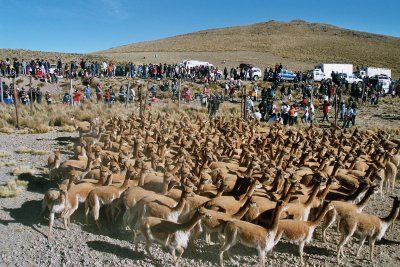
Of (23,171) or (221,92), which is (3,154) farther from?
(221,92)

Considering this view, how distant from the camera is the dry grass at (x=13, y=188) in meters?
11.4

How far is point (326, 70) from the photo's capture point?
45844 millimetres

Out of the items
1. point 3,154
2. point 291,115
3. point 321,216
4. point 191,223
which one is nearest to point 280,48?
point 291,115

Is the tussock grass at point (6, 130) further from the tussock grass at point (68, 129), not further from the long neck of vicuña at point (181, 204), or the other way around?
the long neck of vicuña at point (181, 204)

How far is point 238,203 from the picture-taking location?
31.0 feet

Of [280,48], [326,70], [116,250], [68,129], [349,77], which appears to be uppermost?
[280,48]

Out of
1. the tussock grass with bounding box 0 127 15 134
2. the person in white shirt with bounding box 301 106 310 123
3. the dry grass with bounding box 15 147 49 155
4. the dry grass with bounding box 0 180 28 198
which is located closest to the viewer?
the dry grass with bounding box 0 180 28 198

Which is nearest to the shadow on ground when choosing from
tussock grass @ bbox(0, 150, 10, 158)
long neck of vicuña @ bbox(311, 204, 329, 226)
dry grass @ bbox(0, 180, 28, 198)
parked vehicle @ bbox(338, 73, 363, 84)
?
long neck of vicuña @ bbox(311, 204, 329, 226)

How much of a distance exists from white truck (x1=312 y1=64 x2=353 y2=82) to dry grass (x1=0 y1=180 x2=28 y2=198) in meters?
35.5

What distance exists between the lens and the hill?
71375 mm

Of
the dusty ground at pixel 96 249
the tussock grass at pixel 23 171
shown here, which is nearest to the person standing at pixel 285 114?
the dusty ground at pixel 96 249

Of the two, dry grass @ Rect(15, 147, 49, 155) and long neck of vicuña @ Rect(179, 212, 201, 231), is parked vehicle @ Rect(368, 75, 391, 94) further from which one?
long neck of vicuña @ Rect(179, 212, 201, 231)

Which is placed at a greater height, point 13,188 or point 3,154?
point 13,188

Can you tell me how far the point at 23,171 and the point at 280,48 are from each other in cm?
7642
